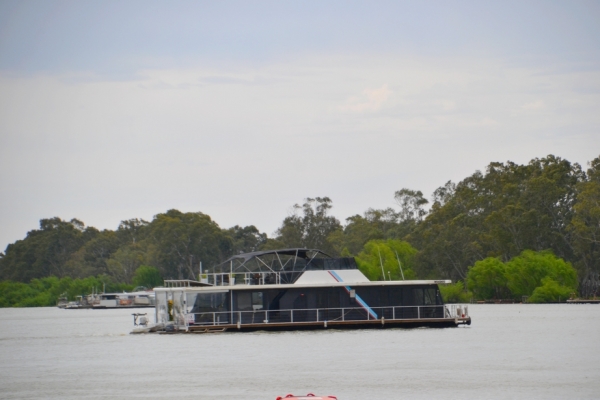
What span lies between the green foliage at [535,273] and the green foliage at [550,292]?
2.24ft

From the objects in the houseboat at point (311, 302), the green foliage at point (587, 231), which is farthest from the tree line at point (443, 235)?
the houseboat at point (311, 302)

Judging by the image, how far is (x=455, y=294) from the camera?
9175 centimetres

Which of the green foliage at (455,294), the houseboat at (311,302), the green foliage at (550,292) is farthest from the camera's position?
the green foliage at (455,294)

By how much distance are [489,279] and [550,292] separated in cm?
587

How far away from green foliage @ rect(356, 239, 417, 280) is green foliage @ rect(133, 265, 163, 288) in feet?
132

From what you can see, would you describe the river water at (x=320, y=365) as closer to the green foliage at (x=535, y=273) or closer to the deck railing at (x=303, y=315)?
the deck railing at (x=303, y=315)

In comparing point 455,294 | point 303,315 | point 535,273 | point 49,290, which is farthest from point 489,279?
point 49,290

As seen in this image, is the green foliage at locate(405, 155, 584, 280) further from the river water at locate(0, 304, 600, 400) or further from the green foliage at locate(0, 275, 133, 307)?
the green foliage at locate(0, 275, 133, 307)

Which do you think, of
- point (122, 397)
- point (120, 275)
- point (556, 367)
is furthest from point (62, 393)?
point (120, 275)

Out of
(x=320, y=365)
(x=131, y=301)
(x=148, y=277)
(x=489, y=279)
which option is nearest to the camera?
(x=320, y=365)

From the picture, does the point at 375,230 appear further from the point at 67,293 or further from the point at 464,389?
the point at 464,389

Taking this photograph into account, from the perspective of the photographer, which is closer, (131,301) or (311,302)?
(311,302)

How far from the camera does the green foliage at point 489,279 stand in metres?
89.3

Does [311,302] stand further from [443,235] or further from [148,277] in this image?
[148,277]
